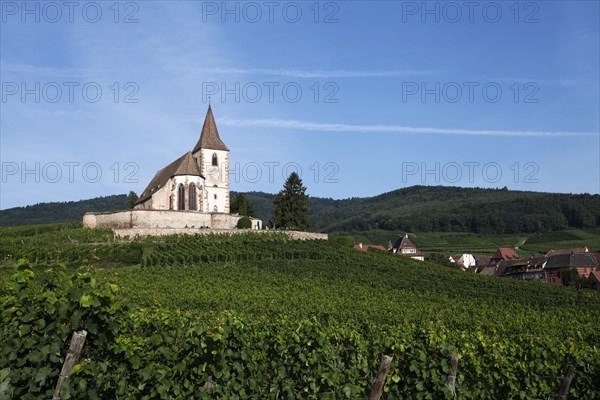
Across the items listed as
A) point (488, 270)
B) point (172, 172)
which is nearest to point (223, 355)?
point (172, 172)

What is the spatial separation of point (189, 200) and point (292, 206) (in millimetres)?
13782

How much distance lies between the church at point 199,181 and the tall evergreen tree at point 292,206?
25.2ft

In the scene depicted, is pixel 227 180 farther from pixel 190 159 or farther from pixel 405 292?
pixel 405 292

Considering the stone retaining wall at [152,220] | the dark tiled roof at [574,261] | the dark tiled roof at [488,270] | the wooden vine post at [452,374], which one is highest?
the stone retaining wall at [152,220]

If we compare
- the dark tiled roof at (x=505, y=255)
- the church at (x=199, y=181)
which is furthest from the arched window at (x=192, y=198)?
the dark tiled roof at (x=505, y=255)

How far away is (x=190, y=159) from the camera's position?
6575 centimetres

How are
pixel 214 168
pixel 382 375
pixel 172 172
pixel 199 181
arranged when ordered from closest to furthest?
pixel 382 375 → pixel 199 181 → pixel 172 172 → pixel 214 168

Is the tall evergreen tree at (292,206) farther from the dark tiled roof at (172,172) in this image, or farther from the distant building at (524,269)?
the distant building at (524,269)

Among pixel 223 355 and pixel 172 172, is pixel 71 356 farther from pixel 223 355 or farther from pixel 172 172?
pixel 172 172

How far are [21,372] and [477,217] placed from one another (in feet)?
513

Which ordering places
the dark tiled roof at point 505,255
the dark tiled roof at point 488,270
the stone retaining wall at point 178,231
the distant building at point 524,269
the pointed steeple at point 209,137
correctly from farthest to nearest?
the dark tiled roof at point 505,255 → the dark tiled roof at point 488,270 → the distant building at point 524,269 → the pointed steeple at point 209,137 → the stone retaining wall at point 178,231

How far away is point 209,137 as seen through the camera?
227ft

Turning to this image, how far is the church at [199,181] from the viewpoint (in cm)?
6412

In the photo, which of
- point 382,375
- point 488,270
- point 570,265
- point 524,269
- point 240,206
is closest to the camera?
→ point 382,375
